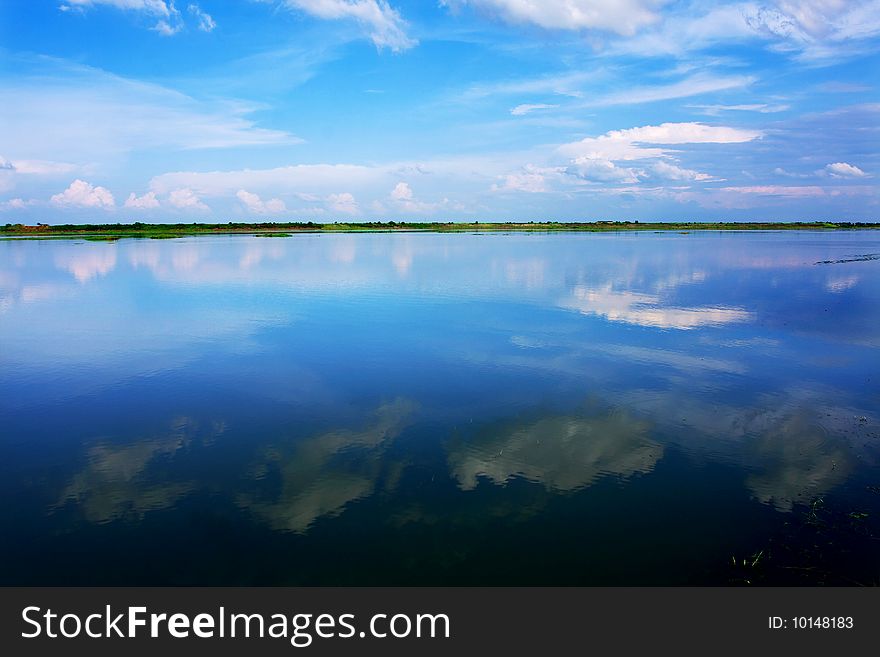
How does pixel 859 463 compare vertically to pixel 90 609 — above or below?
above

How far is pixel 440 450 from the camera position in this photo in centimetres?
1262

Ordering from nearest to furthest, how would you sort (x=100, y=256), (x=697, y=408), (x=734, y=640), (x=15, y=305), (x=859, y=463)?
(x=734, y=640), (x=859, y=463), (x=697, y=408), (x=15, y=305), (x=100, y=256)

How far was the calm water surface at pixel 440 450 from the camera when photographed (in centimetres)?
884

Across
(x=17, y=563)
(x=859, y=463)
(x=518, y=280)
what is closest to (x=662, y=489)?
(x=859, y=463)

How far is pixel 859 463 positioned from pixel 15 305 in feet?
133

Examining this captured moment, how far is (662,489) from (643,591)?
3.16 meters

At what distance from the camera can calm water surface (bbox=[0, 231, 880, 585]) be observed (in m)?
8.84

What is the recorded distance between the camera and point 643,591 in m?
8.17

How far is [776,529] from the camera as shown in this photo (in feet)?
31.2

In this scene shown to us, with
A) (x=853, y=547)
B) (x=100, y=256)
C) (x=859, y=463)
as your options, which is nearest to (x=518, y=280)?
(x=859, y=463)

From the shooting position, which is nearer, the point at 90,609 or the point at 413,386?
the point at 90,609

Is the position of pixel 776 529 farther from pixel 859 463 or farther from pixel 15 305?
pixel 15 305

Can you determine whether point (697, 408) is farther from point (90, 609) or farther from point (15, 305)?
point (15, 305)

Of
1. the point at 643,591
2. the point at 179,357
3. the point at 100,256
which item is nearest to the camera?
the point at 643,591
